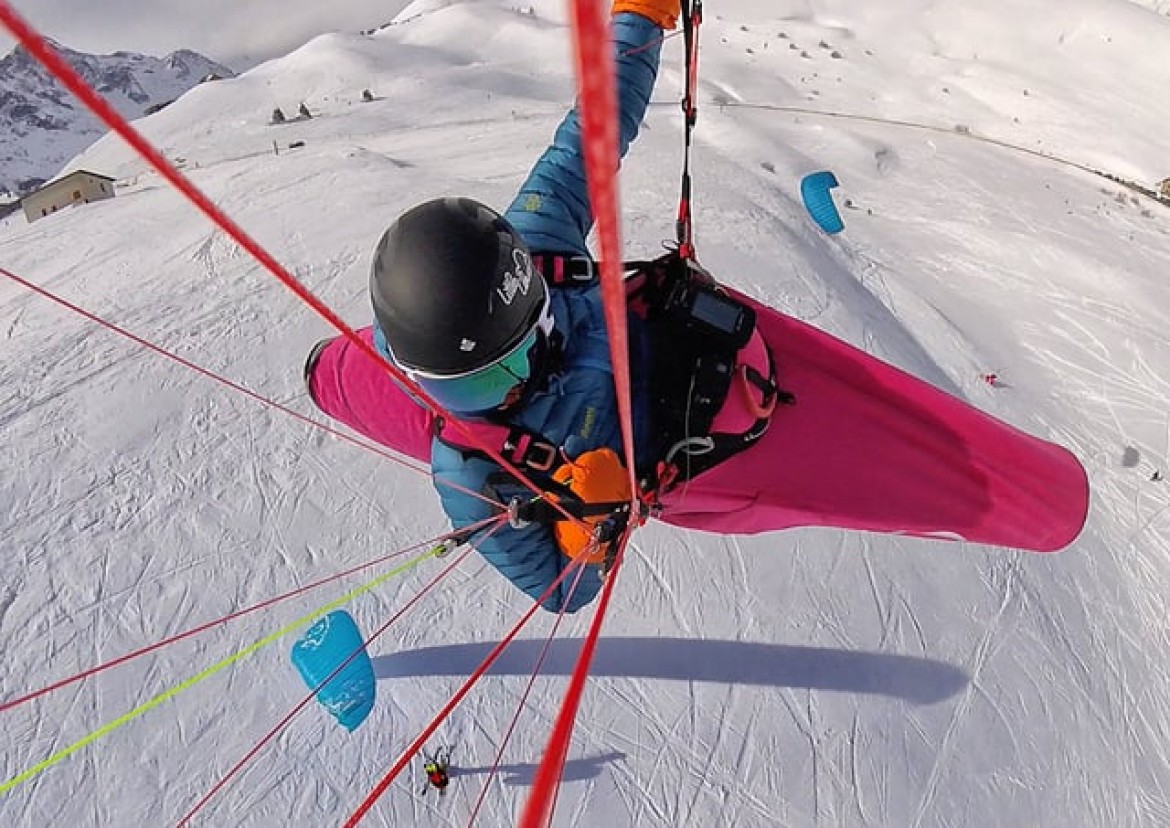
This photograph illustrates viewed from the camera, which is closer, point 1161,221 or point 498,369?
point 498,369

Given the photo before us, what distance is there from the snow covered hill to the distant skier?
7 cm

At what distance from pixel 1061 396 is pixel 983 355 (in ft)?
2.45

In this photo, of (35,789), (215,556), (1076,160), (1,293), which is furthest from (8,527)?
(1076,160)

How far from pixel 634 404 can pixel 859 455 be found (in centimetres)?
85

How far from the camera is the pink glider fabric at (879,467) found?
227 centimetres

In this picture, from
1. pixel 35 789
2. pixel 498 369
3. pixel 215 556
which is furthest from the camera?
pixel 215 556

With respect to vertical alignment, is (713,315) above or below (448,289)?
below

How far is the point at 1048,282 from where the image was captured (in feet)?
28.7

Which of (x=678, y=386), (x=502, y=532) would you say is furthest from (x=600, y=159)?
(x=502, y=532)

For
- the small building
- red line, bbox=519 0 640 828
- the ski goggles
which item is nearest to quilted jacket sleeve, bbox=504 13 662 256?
the ski goggles

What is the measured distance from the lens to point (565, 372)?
1764 mm

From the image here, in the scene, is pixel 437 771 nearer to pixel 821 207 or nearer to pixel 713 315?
pixel 713 315

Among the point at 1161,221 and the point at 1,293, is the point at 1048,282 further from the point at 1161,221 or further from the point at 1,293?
the point at 1,293

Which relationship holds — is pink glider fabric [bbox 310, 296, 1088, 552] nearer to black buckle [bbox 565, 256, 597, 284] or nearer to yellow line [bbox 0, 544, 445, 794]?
black buckle [bbox 565, 256, 597, 284]
